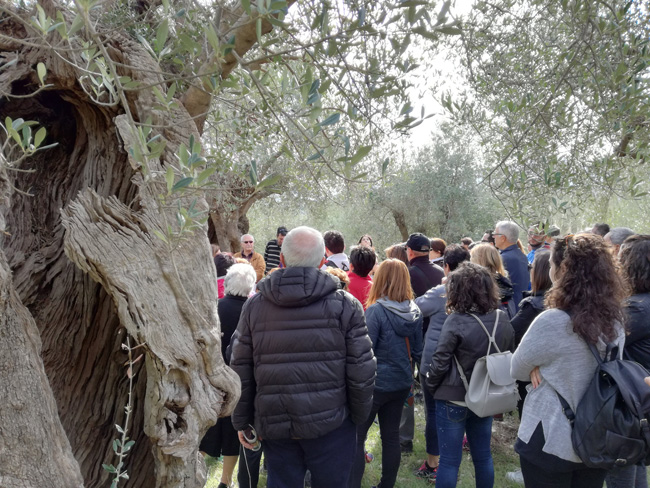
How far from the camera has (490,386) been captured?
3666 millimetres

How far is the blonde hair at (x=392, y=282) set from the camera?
14.2 feet

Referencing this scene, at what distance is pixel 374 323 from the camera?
4.25 metres

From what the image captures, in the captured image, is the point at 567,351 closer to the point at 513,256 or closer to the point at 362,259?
the point at 362,259

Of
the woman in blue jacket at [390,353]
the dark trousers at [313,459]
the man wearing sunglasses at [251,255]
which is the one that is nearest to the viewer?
the dark trousers at [313,459]

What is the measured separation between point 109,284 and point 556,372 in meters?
2.52

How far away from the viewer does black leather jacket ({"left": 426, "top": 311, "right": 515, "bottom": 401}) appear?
3.74m

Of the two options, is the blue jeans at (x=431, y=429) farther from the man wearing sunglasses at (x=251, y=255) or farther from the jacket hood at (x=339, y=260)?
the man wearing sunglasses at (x=251, y=255)

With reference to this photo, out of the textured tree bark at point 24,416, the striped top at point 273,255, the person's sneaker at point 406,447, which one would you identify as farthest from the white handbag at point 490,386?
the striped top at point 273,255

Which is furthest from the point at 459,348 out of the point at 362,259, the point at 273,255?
the point at 273,255

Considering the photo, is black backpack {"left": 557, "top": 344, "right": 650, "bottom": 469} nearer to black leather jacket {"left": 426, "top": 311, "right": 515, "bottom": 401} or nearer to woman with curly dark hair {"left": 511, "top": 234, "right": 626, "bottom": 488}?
woman with curly dark hair {"left": 511, "top": 234, "right": 626, "bottom": 488}

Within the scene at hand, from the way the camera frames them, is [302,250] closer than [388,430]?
Yes

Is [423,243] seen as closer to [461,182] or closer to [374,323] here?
[374,323]

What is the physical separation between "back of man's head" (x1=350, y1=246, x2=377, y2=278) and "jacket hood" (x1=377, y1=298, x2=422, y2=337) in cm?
93

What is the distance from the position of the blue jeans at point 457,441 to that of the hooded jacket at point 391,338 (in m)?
0.41
